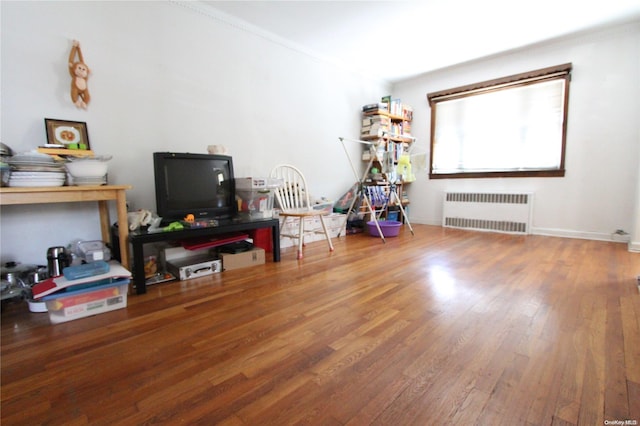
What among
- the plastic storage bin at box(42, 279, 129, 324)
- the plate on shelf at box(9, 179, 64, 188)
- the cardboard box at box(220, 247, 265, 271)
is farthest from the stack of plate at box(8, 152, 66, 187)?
the cardboard box at box(220, 247, 265, 271)

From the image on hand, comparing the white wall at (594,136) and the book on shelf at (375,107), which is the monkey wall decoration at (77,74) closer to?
the book on shelf at (375,107)

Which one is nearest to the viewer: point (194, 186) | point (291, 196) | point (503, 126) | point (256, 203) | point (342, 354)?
point (342, 354)

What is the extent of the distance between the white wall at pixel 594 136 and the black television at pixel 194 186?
360 centimetres

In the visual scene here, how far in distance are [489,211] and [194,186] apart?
143 inches

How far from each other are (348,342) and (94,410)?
0.90 m

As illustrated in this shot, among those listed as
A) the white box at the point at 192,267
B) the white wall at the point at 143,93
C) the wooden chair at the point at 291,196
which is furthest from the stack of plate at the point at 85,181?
the wooden chair at the point at 291,196

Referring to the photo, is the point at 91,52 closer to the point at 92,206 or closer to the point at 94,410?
the point at 92,206

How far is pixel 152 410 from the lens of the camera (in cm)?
88

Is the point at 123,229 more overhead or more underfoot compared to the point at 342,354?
more overhead

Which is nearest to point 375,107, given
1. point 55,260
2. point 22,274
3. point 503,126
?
point 503,126

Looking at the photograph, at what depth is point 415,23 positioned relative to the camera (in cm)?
294

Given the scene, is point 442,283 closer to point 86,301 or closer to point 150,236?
point 150,236

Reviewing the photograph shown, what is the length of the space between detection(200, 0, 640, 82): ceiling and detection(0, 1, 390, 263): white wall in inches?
9.3

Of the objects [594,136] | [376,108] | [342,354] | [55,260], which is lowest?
[342,354]
